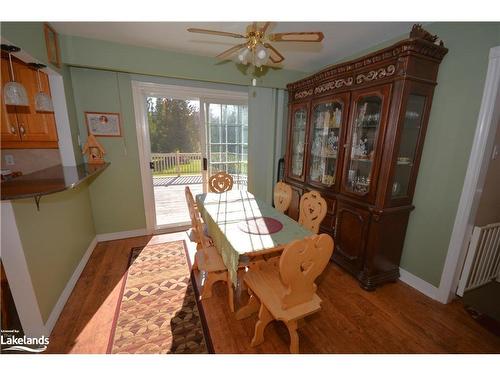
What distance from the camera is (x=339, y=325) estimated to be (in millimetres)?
1665

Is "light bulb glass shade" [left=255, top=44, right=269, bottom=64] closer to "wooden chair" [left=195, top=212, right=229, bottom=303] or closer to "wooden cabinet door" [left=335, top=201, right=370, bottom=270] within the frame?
"wooden chair" [left=195, top=212, right=229, bottom=303]

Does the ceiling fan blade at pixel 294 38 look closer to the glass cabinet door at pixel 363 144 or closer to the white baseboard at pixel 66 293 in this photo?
the glass cabinet door at pixel 363 144

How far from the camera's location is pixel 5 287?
141 centimetres

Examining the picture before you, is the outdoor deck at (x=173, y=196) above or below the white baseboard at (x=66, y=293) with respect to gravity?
above

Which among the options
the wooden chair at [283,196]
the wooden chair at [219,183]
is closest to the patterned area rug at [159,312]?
the wooden chair at [219,183]

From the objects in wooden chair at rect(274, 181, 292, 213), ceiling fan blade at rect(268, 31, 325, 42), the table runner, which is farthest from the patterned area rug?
ceiling fan blade at rect(268, 31, 325, 42)

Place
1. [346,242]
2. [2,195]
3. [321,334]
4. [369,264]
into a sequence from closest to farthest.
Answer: [2,195] < [321,334] < [369,264] < [346,242]

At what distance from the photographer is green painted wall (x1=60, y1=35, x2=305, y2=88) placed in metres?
2.22

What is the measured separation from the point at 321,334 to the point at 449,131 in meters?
1.97

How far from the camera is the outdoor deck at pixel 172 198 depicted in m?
3.61

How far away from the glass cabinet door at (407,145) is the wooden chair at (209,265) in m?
1.70

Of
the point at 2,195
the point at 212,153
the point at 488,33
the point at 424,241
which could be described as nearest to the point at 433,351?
the point at 424,241

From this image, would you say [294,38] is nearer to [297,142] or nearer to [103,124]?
[297,142]
